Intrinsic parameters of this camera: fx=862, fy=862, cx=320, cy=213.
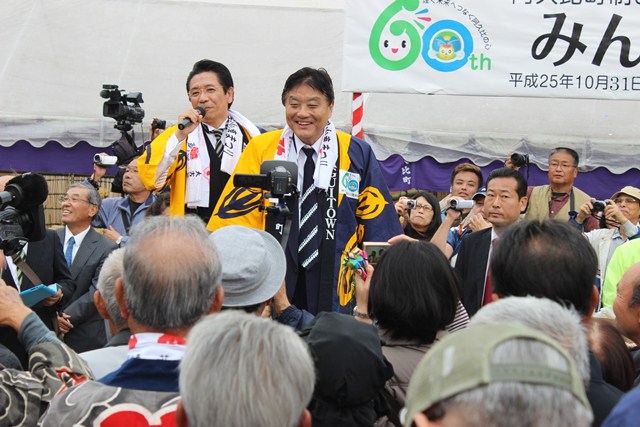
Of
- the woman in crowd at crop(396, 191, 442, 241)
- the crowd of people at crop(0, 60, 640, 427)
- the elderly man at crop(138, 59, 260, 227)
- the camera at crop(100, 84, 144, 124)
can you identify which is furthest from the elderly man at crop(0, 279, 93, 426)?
the woman in crowd at crop(396, 191, 442, 241)

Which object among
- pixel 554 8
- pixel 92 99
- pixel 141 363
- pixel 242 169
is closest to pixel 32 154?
pixel 92 99

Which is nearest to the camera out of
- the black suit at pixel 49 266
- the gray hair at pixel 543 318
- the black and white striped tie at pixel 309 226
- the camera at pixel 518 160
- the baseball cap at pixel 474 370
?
the baseball cap at pixel 474 370

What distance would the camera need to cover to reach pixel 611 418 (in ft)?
4.78

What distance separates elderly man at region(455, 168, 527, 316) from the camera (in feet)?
16.2

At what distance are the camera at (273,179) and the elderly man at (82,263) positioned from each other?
2.44m

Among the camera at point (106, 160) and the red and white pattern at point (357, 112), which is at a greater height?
the red and white pattern at point (357, 112)

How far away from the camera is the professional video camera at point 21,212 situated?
3443 mm

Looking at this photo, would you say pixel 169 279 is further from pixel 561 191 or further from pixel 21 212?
pixel 561 191

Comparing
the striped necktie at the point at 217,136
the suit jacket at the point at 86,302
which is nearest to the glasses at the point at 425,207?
the striped necktie at the point at 217,136

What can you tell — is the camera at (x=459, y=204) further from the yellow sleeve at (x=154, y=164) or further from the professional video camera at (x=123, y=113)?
the professional video camera at (x=123, y=113)

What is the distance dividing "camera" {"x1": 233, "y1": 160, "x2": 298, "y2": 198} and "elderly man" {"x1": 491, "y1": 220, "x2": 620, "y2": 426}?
1.34m

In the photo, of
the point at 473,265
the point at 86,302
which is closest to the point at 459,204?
the point at 473,265

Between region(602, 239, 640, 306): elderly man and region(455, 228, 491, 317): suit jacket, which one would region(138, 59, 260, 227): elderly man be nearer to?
region(455, 228, 491, 317): suit jacket

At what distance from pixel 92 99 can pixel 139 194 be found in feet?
5.27
